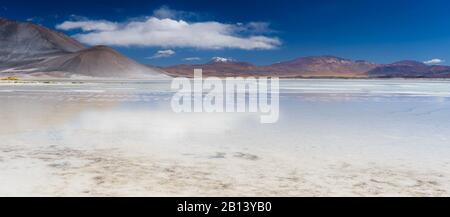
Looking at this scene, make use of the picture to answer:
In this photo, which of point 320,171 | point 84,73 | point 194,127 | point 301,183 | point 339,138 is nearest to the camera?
point 301,183

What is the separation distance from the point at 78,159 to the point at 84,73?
599ft

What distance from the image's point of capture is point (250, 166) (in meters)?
5.71

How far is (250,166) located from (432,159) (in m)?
2.43

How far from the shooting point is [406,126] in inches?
384

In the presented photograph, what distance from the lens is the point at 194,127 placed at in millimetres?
9727

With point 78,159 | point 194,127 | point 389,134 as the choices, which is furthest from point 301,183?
point 194,127

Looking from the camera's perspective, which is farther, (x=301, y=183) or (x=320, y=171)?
(x=320, y=171)
